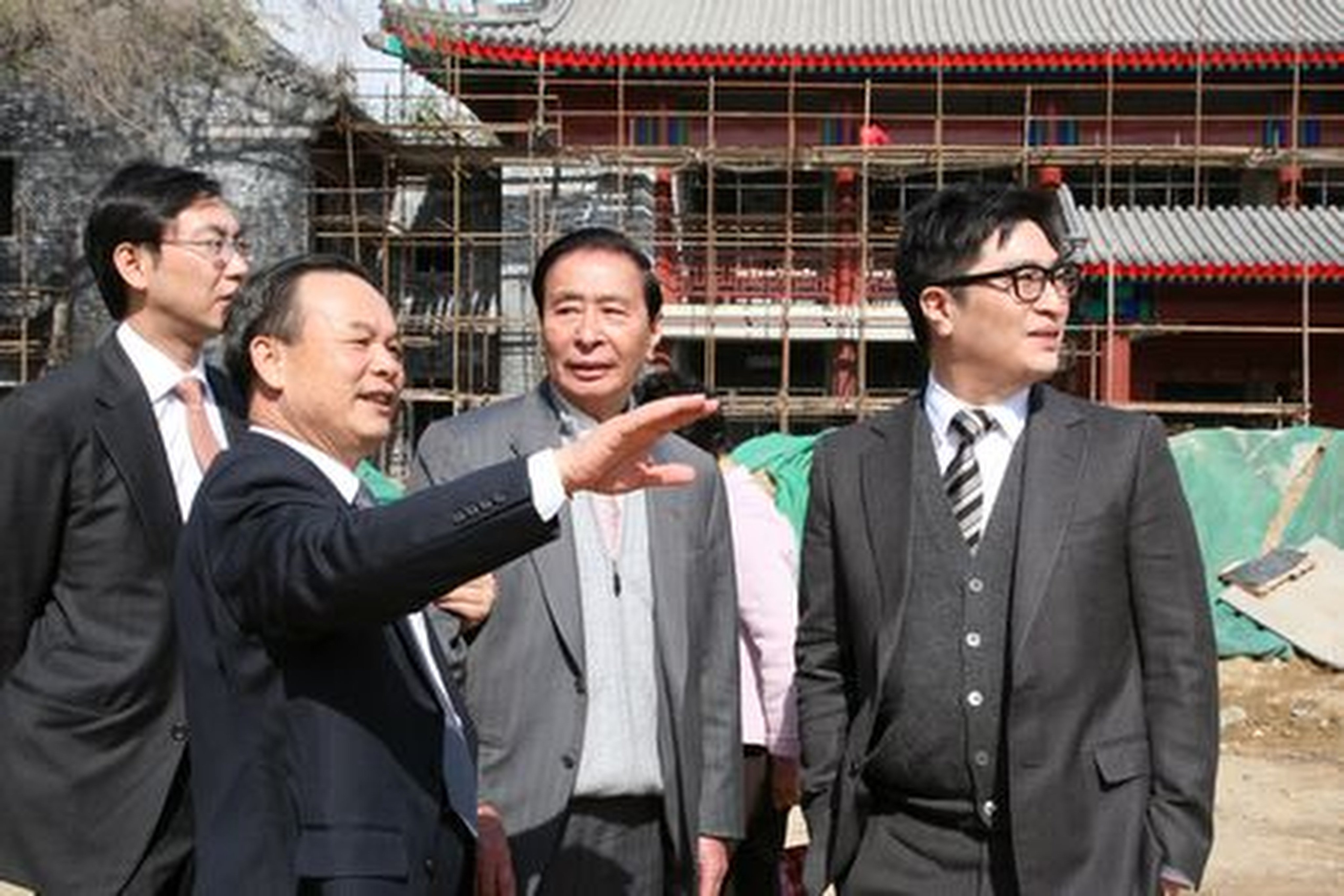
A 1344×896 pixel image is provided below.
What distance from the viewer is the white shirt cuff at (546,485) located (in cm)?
178

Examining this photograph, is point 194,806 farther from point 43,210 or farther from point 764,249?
point 43,210

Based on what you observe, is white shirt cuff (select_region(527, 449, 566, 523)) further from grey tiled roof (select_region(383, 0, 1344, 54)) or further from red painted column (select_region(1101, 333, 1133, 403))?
grey tiled roof (select_region(383, 0, 1344, 54))

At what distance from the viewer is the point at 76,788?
2.66m

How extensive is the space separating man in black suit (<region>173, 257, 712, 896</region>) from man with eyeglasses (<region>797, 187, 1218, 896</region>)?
68cm

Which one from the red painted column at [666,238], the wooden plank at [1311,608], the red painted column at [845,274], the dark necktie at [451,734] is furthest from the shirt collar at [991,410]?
the red painted column at [666,238]

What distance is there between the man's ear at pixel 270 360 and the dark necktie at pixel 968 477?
1.05 m

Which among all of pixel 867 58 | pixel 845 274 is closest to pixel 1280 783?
pixel 845 274

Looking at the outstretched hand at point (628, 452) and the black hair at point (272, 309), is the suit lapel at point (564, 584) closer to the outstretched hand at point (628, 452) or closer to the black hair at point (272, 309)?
the black hair at point (272, 309)

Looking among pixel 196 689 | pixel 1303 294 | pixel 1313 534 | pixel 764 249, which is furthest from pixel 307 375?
pixel 764 249

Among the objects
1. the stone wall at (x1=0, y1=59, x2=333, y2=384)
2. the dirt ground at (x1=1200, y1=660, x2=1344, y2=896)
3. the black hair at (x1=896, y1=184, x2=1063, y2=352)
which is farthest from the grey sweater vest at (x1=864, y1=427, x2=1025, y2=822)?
the stone wall at (x1=0, y1=59, x2=333, y2=384)

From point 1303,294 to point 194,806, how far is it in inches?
595

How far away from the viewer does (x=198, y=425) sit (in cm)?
Answer: 291

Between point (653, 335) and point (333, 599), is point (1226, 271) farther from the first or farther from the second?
point (333, 599)

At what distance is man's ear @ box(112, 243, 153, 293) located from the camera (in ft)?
9.53
